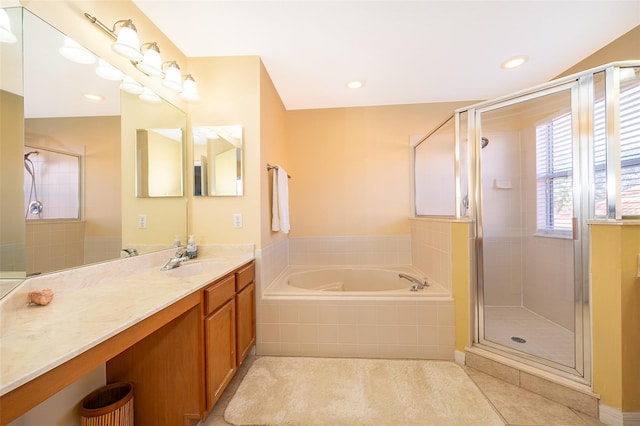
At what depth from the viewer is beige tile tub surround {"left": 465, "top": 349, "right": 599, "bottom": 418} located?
1354 millimetres

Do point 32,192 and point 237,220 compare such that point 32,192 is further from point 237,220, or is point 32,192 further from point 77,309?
point 237,220

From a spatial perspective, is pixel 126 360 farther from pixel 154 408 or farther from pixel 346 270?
pixel 346 270

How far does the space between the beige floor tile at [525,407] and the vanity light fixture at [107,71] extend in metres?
2.95

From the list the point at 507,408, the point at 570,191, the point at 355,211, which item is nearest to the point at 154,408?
the point at 507,408

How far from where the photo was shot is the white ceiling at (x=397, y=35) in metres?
1.53

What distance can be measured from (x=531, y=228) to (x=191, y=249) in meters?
2.98

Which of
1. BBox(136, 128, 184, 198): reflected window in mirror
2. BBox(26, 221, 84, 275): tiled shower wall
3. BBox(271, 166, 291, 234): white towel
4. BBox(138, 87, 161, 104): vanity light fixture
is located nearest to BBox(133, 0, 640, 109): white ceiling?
BBox(138, 87, 161, 104): vanity light fixture

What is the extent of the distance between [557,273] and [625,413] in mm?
858

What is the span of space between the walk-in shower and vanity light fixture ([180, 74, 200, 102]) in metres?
2.15

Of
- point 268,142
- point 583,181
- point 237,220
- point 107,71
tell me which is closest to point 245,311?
point 237,220

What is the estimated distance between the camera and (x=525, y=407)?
140 centimetres

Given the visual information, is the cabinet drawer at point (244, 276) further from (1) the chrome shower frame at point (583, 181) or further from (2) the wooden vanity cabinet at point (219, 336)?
(1) the chrome shower frame at point (583, 181)

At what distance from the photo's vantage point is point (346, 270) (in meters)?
2.79

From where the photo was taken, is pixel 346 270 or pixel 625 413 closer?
pixel 625 413
